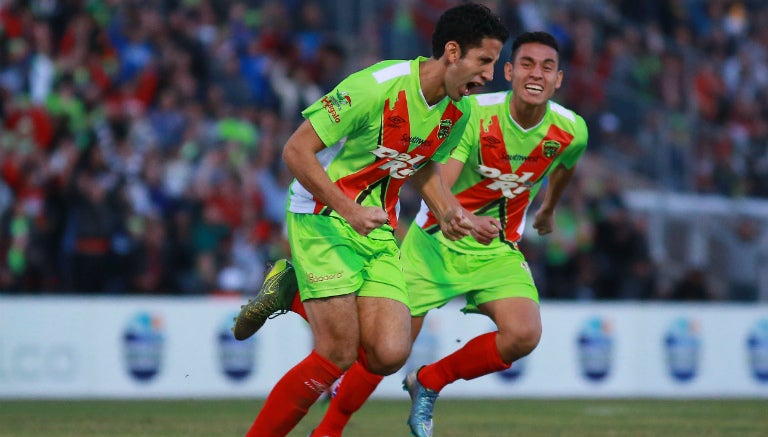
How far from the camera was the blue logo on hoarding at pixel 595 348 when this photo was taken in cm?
1719

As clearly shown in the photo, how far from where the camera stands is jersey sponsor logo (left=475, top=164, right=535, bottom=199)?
952 cm

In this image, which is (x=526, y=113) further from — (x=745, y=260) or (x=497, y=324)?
(x=745, y=260)

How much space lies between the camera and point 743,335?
17.8 meters

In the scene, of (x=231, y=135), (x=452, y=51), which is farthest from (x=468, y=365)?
(x=231, y=135)

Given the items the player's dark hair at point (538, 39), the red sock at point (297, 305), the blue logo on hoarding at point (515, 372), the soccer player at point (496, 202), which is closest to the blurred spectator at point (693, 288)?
the blue logo on hoarding at point (515, 372)

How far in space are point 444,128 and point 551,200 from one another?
2349mm

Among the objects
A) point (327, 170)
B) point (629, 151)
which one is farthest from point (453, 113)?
point (629, 151)

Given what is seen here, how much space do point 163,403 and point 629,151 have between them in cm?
827

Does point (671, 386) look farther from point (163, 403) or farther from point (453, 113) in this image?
point (453, 113)

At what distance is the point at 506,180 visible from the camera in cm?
953

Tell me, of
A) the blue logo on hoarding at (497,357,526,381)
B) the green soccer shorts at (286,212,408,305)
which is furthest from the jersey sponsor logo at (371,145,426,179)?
the blue logo on hoarding at (497,357,526,381)

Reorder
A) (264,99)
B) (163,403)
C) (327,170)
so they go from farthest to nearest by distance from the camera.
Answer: (264,99) → (163,403) → (327,170)

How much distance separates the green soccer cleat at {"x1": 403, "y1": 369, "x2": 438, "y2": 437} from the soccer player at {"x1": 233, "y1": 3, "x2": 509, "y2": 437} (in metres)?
1.34

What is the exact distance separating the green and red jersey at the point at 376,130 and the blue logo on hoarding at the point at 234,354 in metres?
8.01
